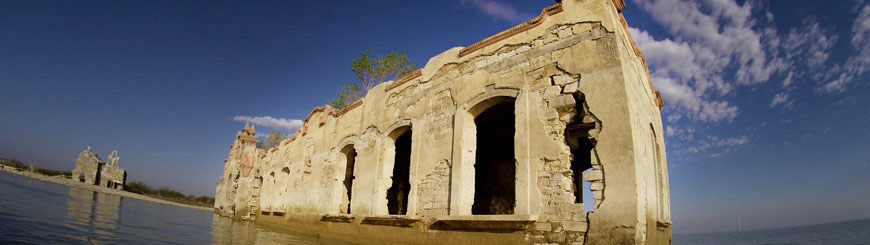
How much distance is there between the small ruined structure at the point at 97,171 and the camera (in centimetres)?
3994

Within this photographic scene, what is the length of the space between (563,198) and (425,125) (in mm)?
3843

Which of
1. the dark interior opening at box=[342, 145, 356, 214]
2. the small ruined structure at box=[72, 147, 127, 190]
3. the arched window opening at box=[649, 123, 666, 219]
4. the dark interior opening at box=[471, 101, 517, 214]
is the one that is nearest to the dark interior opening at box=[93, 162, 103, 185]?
the small ruined structure at box=[72, 147, 127, 190]

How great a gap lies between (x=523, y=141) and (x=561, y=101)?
91 centimetres

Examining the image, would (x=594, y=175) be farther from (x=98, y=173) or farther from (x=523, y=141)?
(x=98, y=173)

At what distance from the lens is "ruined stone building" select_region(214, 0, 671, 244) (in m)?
5.86

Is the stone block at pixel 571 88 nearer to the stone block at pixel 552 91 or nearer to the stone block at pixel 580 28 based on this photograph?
the stone block at pixel 552 91

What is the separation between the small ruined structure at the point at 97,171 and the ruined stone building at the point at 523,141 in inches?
1568

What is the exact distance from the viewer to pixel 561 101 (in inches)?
260

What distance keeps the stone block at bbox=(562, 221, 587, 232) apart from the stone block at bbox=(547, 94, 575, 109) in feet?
5.98

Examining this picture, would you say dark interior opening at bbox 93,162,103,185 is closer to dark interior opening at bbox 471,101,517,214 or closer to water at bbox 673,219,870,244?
dark interior opening at bbox 471,101,517,214

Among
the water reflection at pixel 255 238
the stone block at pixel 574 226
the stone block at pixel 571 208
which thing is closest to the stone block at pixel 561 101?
the stone block at pixel 571 208

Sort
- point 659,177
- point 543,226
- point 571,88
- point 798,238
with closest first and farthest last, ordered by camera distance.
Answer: point 543,226, point 571,88, point 659,177, point 798,238

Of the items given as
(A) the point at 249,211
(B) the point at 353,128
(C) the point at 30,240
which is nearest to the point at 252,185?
(A) the point at 249,211

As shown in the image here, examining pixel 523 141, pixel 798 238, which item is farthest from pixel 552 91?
pixel 798 238
